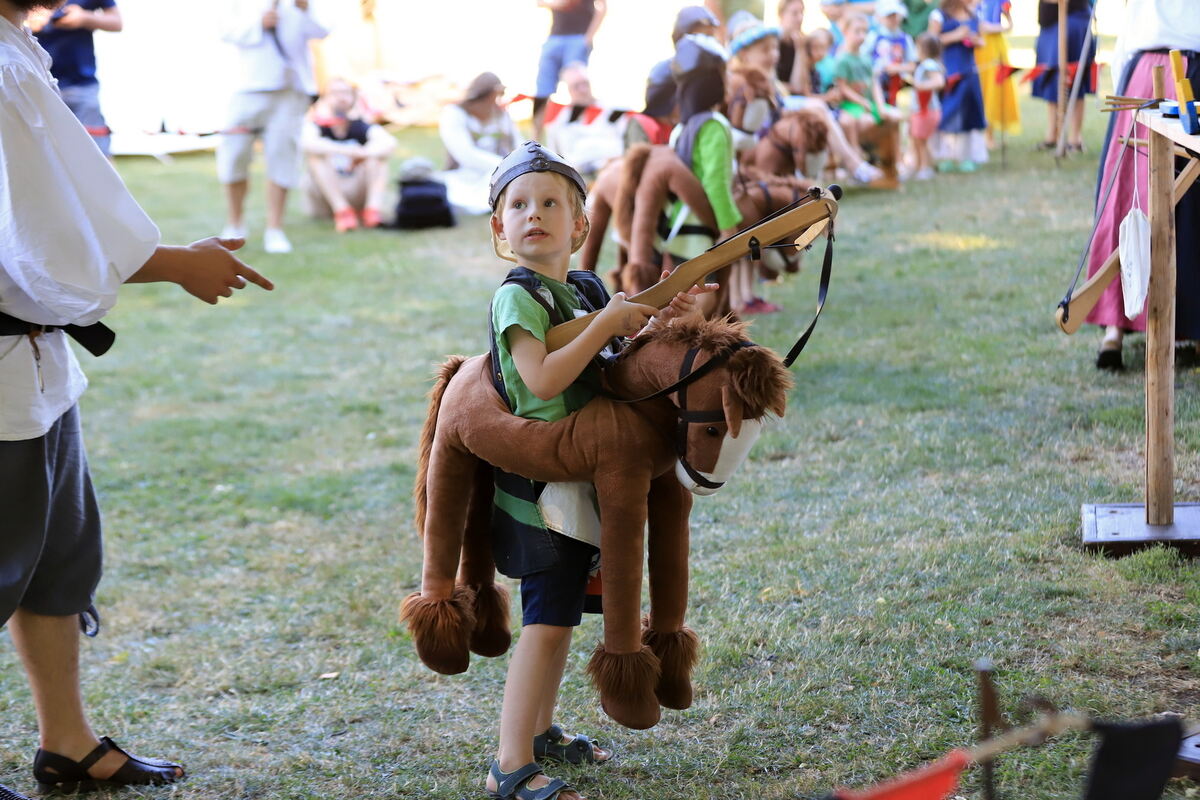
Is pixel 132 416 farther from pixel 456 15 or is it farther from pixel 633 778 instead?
pixel 456 15

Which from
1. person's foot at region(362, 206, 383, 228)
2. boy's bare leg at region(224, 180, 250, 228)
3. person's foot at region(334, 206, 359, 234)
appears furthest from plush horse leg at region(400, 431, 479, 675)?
person's foot at region(362, 206, 383, 228)

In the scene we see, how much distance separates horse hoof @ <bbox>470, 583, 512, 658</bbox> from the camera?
284 cm

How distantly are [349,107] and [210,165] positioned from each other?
461 cm

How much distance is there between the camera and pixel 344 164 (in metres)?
11.8

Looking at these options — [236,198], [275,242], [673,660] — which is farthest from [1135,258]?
[275,242]

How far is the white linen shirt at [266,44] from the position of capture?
954 centimetres

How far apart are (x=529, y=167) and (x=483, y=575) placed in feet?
3.06

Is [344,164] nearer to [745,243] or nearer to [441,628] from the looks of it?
[441,628]

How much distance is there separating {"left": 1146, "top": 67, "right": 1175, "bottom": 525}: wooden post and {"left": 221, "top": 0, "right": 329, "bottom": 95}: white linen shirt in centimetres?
743

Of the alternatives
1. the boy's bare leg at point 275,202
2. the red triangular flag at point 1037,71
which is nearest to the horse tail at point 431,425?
the boy's bare leg at point 275,202

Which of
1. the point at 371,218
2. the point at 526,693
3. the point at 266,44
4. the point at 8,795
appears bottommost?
the point at 371,218

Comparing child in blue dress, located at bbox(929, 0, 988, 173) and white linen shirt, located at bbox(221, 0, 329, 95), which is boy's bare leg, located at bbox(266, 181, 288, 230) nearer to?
white linen shirt, located at bbox(221, 0, 329, 95)

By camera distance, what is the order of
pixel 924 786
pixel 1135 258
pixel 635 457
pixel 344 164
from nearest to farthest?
pixel 924 786, pixel 635 457, pixel 1135 258, pixel 344 164

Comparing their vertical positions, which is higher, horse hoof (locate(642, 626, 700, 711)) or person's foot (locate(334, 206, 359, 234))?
horse hoof (locate(642, 626, 700, 711))
